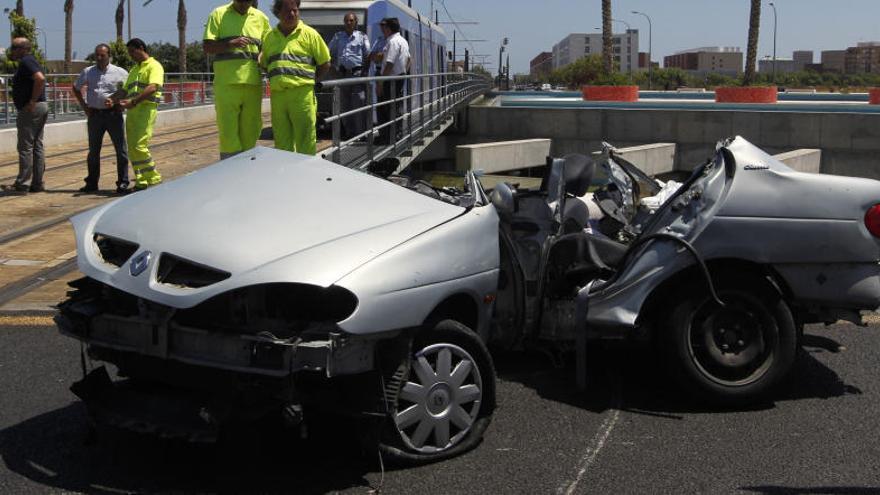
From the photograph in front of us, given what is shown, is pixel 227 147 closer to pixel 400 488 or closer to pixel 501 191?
pixel 501 191

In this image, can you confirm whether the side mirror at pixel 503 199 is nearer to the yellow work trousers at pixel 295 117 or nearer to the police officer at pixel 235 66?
the yellow work trousers at pixel 295 117

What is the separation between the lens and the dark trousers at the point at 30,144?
1176 centimetres

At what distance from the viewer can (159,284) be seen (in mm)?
3814

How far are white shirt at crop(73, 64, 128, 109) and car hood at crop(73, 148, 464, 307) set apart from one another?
7.67 metres

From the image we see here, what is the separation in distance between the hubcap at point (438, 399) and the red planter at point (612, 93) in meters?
33.8

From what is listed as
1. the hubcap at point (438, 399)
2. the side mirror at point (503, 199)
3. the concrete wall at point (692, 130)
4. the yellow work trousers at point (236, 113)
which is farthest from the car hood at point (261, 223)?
the concrete wall at point (692, 130)

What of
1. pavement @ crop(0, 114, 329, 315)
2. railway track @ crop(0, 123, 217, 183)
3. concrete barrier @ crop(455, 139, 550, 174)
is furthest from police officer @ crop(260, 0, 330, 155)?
concrete barrier @ crop(455, 139, 550, 174)

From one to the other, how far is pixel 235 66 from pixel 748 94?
28145 mm

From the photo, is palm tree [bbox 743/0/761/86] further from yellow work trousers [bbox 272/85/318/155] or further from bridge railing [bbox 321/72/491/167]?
yellow work trousers [bbox 272/85/318/155]

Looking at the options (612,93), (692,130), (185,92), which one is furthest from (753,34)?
(185,92)

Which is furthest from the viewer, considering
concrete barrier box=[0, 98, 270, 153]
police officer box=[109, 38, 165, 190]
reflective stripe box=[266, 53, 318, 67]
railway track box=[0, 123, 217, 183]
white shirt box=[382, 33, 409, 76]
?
concrete barrier box=[0, 98, 270, 153]

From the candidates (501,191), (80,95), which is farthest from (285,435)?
(80,95)

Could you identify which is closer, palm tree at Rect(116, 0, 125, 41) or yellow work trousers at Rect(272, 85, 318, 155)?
yellow work trousers at Rect(272, 85, 318, 155)

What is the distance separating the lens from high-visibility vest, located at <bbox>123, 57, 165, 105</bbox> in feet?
36.9
